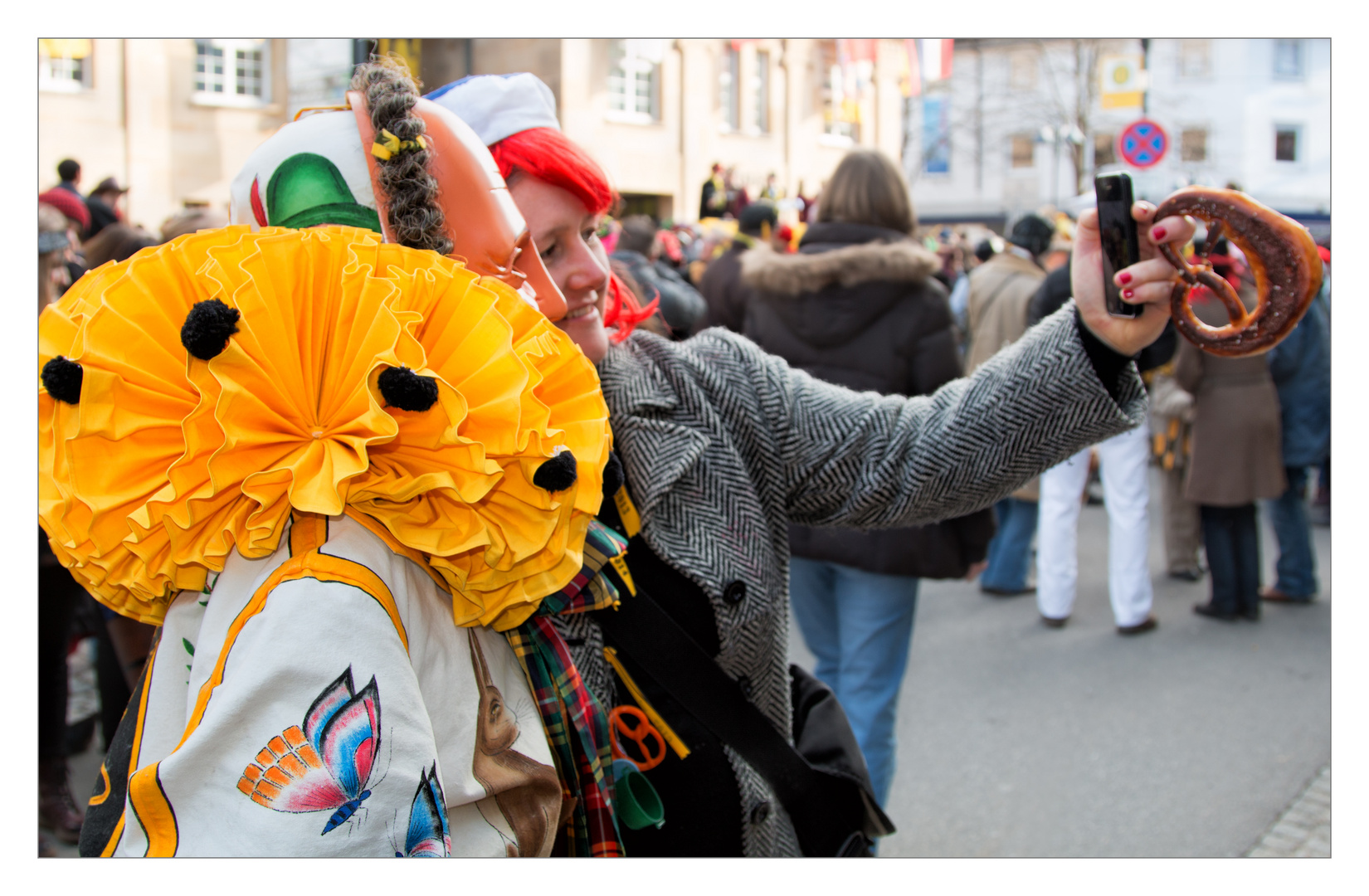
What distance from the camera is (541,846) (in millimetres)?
1197

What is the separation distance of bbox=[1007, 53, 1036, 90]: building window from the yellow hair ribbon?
103ft

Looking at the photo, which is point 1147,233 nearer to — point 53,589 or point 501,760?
point 501,760

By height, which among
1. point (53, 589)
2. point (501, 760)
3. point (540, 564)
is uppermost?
point (540, 564)

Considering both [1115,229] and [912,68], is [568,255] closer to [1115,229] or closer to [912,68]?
[1115,229]

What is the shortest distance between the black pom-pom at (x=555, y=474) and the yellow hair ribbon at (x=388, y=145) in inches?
16.2

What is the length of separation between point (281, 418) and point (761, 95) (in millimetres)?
24279

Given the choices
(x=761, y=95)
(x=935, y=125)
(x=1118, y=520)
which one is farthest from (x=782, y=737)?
(x=935, y=125)

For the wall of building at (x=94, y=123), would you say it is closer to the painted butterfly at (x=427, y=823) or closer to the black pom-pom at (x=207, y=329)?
the black pom-pom at (x=207, y=329)

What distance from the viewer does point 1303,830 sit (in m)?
3.47

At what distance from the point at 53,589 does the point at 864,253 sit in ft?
9.13

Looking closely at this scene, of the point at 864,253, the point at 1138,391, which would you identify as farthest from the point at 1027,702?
the point at 1138,391

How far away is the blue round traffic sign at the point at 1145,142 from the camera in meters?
8.88

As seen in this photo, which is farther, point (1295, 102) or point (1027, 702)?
point (1295, 102)

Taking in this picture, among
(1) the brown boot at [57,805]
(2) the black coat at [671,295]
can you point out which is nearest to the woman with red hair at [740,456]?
(1) the brown boot at [57,805]
